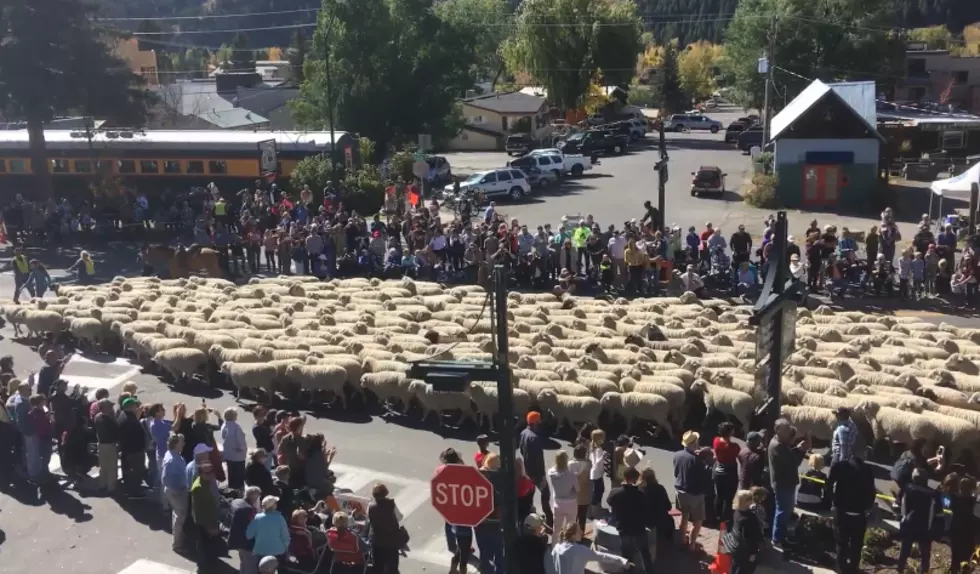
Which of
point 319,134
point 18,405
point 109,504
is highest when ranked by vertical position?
point 319,134

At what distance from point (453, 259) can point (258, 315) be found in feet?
22.3

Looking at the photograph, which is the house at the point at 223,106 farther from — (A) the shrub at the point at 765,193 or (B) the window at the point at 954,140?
(B) the window at the point at 954,140

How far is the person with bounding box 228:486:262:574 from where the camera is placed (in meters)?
10.7

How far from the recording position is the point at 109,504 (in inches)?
530

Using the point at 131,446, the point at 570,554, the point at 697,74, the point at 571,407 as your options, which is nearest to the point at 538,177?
the point at 571,407

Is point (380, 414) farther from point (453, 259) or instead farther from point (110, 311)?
point (453, 259)

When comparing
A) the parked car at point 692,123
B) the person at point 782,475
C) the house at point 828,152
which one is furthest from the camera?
the parked car at point 692,123

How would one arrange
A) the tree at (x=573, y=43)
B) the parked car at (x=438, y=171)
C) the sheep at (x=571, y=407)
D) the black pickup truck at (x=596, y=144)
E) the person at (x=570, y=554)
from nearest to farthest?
1. the person at (x=570, y=554)
2. the sheep at (x=571, y=407)
3. the parked car at (x=438, y=171)
4. the black pickup truck at (x=596, y=144)
5. the tree at (x=573, y=43)

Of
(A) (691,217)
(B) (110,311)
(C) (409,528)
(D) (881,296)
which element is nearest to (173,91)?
(A) (691,217)

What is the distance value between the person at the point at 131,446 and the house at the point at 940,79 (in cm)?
6425

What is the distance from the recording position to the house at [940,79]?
67.8m

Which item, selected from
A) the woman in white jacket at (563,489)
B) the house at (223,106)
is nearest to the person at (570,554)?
the woman in white jacket at (563,489)

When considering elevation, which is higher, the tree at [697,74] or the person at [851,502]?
the tree at [697,74]

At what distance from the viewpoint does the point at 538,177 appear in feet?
141
